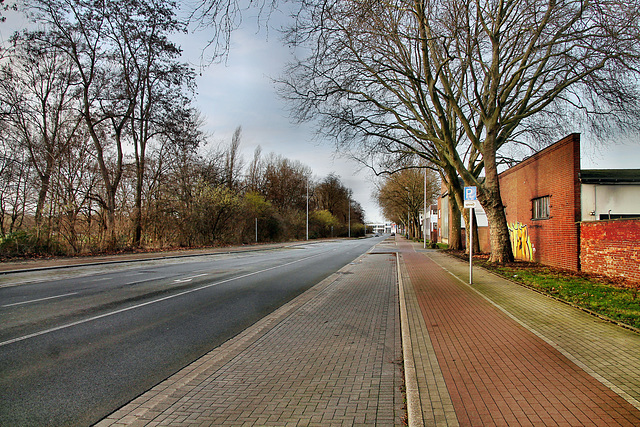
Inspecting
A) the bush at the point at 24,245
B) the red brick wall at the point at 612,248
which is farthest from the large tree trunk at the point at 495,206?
the bush at the point at 24,245

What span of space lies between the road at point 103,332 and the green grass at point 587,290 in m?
6.43

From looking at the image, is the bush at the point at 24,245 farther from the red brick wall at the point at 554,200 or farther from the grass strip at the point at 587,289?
the red brick wall at the point at 554,200

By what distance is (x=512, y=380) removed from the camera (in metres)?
4.03

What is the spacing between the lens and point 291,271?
15.2 metres

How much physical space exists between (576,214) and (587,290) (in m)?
4.88

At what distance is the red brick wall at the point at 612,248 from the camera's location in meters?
10.5

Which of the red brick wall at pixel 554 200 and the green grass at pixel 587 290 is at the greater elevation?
the red brick wall at pixel 554 200

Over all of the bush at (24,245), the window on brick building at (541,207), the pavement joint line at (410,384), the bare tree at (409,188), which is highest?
the bare tree at (409,188)

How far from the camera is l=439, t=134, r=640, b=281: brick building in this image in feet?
36.6

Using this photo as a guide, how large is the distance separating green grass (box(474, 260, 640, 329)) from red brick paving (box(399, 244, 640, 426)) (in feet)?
7.30

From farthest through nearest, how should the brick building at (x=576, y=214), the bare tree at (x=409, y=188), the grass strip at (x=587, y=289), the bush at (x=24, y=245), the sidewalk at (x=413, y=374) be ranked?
the bare tree at (x=409, y=188) < the bush at (x=24, y=245) < the brick building at (x=576, y=214) < the grass strip at (x=587, y=289) < the sidewalk at (x=413, y=374)

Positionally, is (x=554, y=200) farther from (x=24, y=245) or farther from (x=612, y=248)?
(x=24, y=245)

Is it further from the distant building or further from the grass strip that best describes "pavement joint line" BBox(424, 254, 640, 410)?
the distant building

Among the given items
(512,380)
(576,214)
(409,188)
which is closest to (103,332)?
(512,380)
